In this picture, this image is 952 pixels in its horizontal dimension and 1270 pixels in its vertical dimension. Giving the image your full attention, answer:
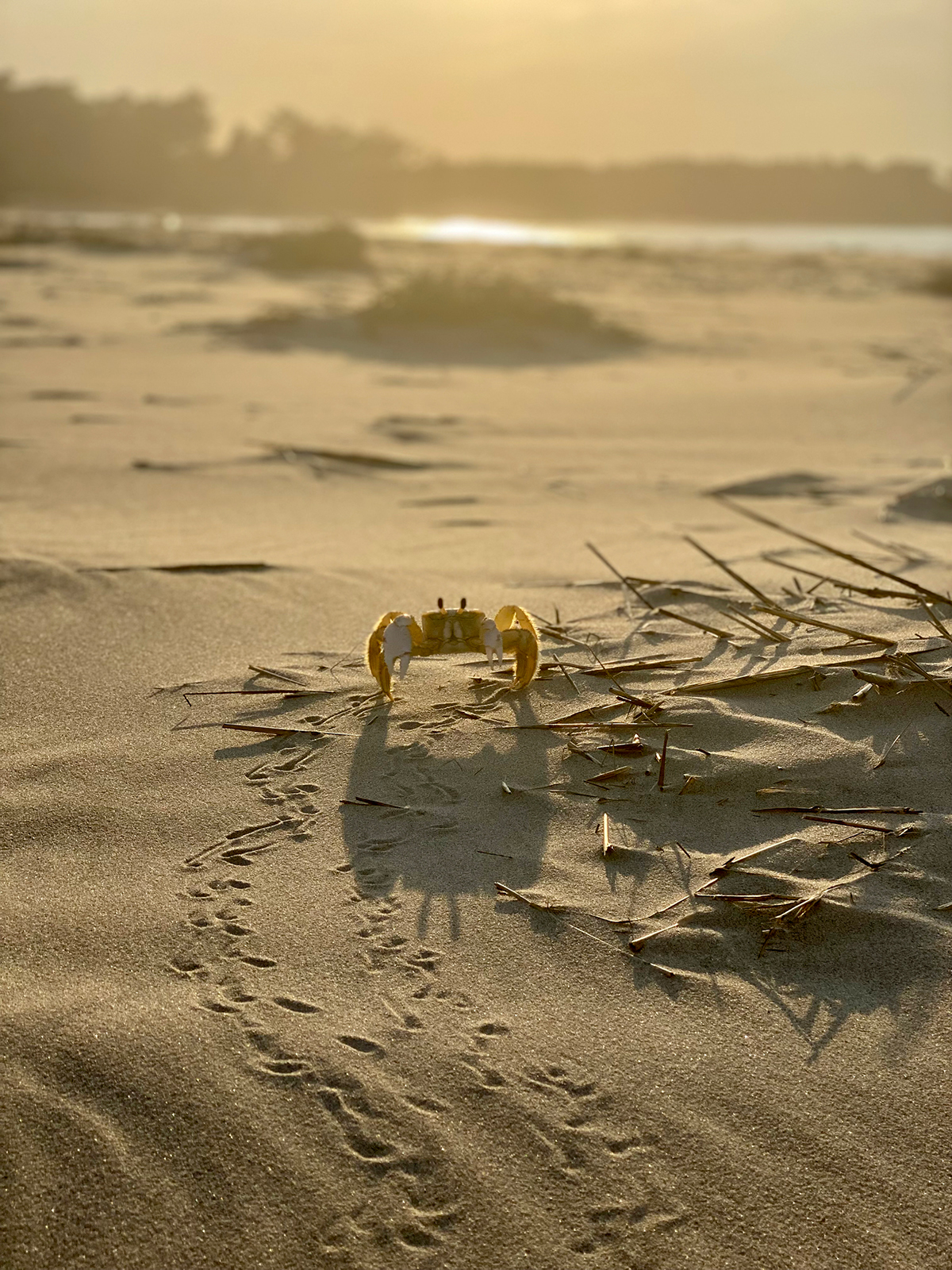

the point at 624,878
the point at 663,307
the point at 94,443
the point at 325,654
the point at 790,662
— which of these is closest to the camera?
the point at 624,878

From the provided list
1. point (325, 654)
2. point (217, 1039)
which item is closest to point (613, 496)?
point (325, 654)

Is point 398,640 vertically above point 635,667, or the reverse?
point 398,640

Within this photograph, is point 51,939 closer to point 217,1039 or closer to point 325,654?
point 217,1039

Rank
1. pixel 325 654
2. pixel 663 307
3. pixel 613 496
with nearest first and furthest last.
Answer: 1. pixel 325 654
2. pixel 613 496
3. pixel 663 307

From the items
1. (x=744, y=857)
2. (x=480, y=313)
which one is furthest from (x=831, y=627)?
(x=480, y=313)

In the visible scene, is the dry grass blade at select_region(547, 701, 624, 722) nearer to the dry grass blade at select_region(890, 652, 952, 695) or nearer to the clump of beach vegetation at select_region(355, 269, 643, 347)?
the dry grass blade at select_region(890, 652, 952, 695)

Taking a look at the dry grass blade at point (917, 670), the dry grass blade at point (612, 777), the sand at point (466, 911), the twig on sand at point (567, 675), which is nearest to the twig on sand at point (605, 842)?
the sand at point (466, 911)

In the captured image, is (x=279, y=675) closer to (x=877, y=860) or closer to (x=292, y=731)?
(x=292, y=731)
